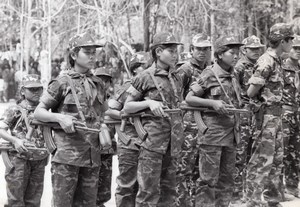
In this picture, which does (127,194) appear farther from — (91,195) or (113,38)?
(113,38)

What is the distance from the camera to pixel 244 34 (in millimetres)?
19234

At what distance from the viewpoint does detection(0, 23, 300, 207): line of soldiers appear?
569 centimetres

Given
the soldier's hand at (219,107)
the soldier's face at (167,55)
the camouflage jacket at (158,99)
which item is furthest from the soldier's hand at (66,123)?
the soldier's hand at (219,107)

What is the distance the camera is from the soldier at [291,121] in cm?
860

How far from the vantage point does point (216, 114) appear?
6.82m

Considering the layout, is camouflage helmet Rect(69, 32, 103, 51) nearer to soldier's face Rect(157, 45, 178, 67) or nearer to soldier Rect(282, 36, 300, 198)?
soldier's face Rect(157, 45, 178, 67)

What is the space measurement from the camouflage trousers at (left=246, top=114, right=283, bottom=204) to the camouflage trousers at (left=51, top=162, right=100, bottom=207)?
2.61 metres

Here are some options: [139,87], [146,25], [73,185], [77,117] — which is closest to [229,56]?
[139,87]

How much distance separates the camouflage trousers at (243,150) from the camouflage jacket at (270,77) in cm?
69

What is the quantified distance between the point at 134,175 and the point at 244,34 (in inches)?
508

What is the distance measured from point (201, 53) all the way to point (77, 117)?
2992mm

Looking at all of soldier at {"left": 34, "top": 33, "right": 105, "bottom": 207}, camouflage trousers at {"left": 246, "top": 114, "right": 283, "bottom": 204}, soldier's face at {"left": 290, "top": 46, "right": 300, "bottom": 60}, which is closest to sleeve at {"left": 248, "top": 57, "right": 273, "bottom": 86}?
camouflage trousers at {"left": 246, "top": 114, "right": 283, "bottom": 204}

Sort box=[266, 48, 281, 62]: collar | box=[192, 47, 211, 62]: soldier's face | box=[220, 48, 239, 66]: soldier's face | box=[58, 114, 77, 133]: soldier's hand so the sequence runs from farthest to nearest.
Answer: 1. box=[192, 47, 211, 62]: soldier's face
2. box=[266, 48, 281, 62]: collar
3. box=[220, 48, 239, 66]: soldier's face
4. box=[58, 114, 77, 133]: soldier's hand

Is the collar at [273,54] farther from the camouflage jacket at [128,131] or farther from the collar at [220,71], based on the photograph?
the camouflage jacket at [128,131]
